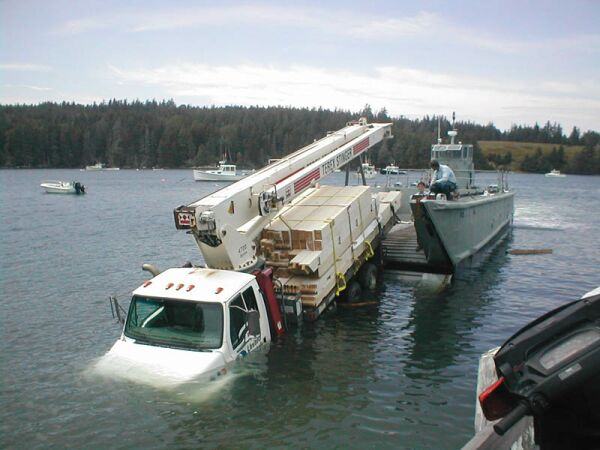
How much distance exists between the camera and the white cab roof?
32.7 ft

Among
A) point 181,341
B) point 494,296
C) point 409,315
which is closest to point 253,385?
point 181,341

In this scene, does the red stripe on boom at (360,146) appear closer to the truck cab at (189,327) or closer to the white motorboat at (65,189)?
the truck cab at (189,327)

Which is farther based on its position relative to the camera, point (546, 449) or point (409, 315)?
point (409, 315)

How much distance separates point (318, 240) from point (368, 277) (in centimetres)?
407

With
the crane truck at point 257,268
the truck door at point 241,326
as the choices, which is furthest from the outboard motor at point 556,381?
the truck door at point 241,326

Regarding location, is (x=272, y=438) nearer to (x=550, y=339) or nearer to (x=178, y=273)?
(x=178, y=273)

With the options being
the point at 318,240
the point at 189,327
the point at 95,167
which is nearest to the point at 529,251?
the point at 318,240

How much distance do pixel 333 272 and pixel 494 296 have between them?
6.81m

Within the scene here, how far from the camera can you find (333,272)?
1397 centimetres

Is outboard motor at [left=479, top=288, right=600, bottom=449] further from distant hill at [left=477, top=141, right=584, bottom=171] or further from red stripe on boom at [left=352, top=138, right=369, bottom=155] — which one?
distant hill at [left=477, top=141, right=584, bottom=171]

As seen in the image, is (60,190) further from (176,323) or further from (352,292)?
(176,323)

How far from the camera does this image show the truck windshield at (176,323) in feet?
31.7

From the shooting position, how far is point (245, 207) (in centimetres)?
1241

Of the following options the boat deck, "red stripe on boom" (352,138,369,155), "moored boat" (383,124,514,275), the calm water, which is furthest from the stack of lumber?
the boat deck
